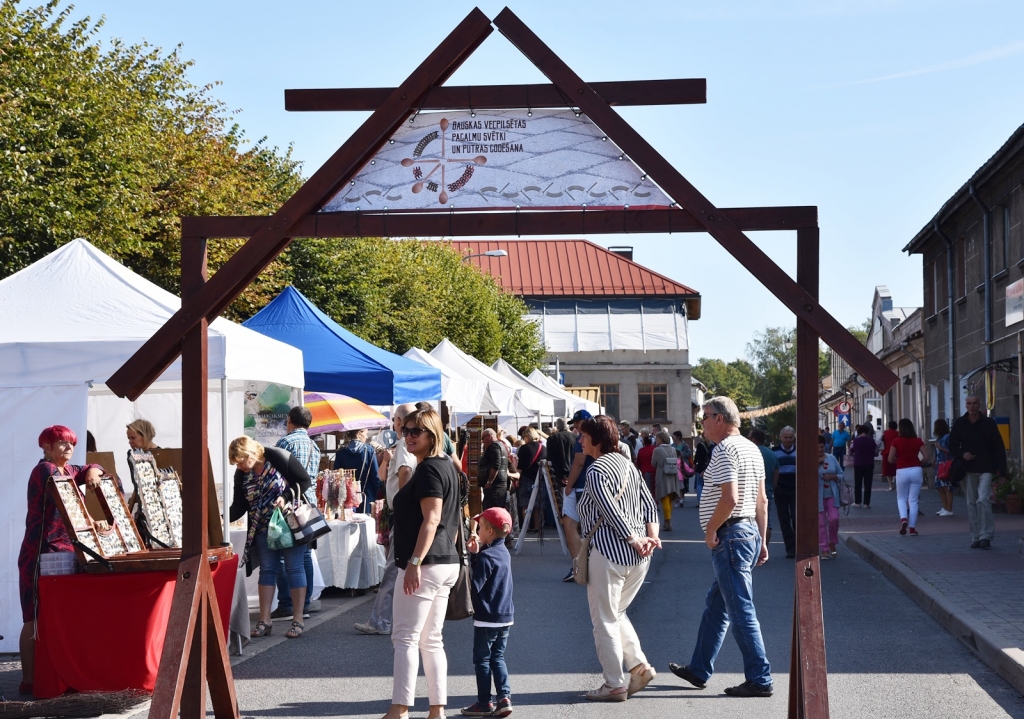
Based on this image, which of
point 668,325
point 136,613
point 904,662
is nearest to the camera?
point 136,613

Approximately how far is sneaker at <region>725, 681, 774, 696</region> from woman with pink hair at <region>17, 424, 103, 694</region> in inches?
170

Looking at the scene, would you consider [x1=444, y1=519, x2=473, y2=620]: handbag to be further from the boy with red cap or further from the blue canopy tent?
the blue canopy tent

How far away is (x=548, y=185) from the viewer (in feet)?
20.3

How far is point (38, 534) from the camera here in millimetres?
7906

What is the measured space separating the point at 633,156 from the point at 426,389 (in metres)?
10.4

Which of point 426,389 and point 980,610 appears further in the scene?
point 426,389

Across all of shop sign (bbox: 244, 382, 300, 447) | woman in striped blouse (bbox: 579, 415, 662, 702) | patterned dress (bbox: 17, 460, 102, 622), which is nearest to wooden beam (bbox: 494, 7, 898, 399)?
woman in striped blouse (bbox: 579, 415, 662, 702)

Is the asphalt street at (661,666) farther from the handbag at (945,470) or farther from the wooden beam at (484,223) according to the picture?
the handbag at (945,470)

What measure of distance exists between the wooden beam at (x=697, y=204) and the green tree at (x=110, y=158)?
1361cm

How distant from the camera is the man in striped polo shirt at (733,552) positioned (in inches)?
296

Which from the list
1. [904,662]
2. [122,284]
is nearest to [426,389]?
[122,284]

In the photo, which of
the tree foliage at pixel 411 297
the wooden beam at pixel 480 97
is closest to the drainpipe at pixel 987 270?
the tree foliage at pixel 411 297

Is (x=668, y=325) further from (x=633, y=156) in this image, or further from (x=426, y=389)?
(x=633, y=156)

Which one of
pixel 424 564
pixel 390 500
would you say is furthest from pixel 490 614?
pixel 390 500
